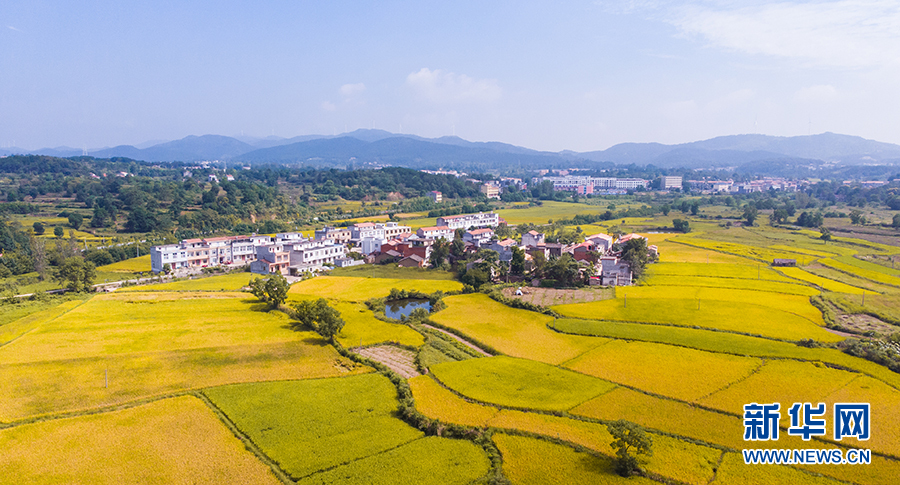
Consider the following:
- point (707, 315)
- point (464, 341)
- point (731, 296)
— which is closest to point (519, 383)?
point (464, 341)

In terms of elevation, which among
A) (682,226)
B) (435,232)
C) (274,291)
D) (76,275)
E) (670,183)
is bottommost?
(76,275)

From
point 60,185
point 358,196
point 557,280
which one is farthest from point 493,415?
point 60,185

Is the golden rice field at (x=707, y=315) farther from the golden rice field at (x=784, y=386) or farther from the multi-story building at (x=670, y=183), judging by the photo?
the multi-story building at (x=670, y=183)

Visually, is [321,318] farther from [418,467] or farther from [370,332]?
[418,467]

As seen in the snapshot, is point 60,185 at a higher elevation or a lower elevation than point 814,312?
higher

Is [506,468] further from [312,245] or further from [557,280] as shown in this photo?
[312,245]

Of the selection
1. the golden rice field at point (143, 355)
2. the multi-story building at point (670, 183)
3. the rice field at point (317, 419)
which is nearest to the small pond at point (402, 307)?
the golden rice field at point (143, 355)
